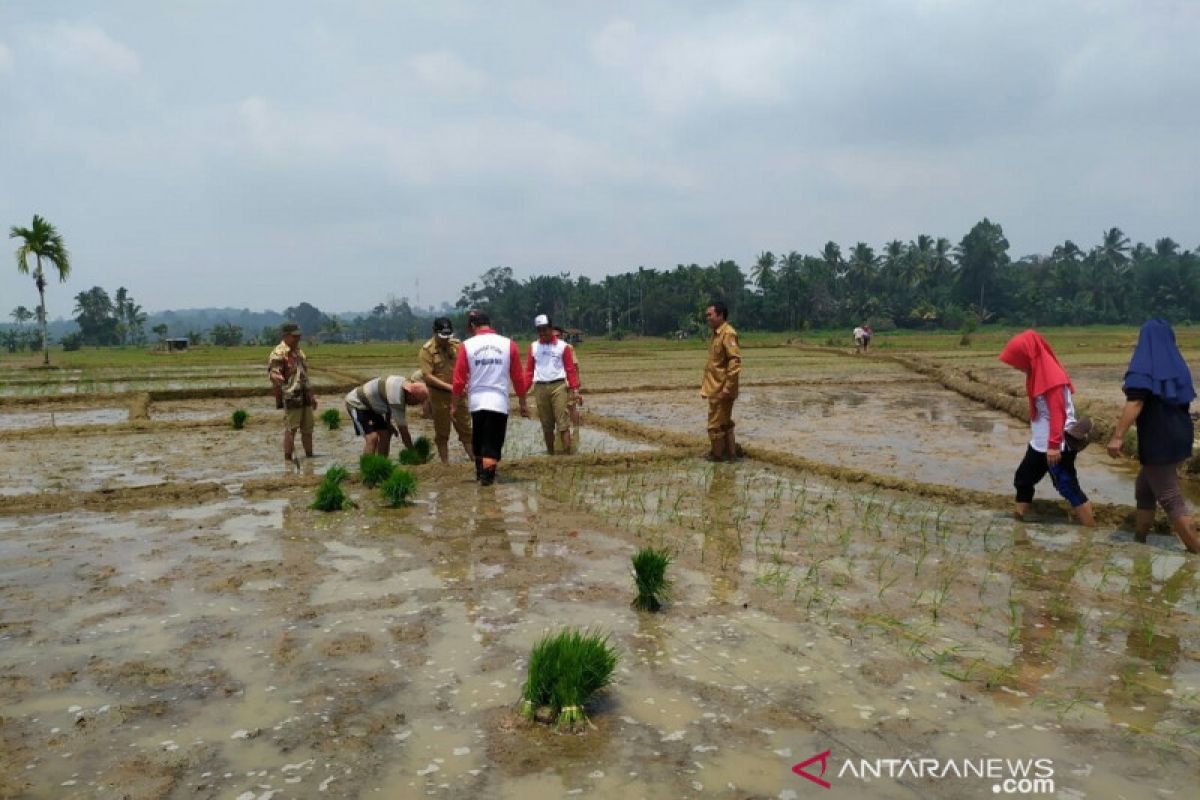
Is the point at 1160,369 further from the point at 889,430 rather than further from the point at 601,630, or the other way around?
the point at 889,430

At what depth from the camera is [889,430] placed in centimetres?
1401

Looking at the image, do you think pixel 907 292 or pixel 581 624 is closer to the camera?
pixel 581 624

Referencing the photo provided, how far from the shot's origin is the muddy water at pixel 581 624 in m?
3.31

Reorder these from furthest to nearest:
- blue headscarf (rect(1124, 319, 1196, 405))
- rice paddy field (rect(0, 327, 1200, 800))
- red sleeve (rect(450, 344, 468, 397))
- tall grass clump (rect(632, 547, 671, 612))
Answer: red sleeve (rect(450, 344, 468, 397)), blue headscarf (rect(1124, 319, 1196, 405)), tall grass clump (rect(632, 547, 671, 612)), rice paddy field (rect(0, 327, 1200, 800))

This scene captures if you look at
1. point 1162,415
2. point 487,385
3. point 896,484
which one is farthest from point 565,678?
point 896,484

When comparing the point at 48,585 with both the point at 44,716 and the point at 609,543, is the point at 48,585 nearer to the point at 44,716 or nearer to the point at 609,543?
the point at 44,716

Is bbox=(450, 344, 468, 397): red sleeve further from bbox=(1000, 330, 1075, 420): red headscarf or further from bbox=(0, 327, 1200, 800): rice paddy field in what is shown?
bbox=(1000, 330, 1075, 420): red headscarf

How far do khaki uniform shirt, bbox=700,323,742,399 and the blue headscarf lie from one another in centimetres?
433

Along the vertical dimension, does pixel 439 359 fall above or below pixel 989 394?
above

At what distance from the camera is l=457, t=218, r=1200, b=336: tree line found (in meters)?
75.2

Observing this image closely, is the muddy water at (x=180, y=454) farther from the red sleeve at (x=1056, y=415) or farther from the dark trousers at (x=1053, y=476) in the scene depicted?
the red sleeve at (x=1056, y=415)

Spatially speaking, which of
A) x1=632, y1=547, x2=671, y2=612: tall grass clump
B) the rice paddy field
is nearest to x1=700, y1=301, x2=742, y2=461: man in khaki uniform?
the rice paddy field

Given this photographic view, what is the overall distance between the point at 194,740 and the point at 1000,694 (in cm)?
345

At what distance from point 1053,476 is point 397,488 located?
217 inches
